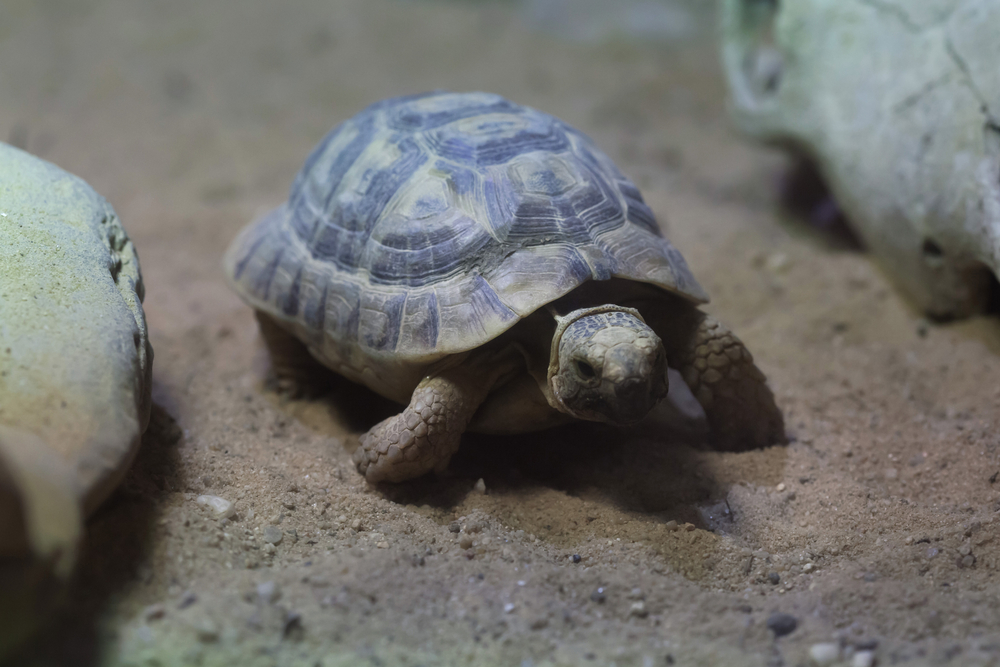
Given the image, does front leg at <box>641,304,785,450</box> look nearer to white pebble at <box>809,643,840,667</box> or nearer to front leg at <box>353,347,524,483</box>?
front leg at <box>353,347,524,483</box>

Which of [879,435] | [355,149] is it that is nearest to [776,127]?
[879,435]

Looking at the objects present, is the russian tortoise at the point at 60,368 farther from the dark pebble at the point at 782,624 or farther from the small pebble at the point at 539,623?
the dark pebble at the point at 782,624

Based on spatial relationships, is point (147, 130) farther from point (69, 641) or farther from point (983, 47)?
point (983, 47)

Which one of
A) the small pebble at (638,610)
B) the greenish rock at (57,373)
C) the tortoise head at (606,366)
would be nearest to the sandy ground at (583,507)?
the small pebble at (638,610)

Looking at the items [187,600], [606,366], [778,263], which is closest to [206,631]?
[187,600]

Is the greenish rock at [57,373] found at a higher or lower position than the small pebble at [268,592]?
higher

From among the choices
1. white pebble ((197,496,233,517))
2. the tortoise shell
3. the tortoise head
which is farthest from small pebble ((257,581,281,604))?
the tortoise head

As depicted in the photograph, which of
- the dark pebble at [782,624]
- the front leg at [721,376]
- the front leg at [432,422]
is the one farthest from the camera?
the front leg at [721,376]
